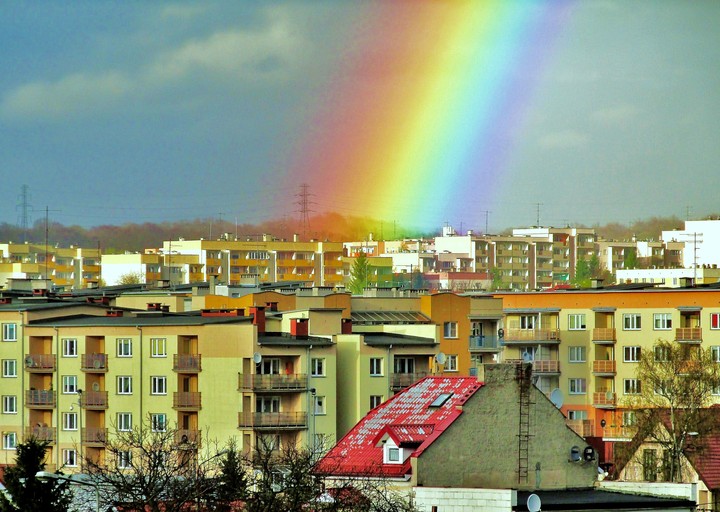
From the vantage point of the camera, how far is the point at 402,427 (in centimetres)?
4769

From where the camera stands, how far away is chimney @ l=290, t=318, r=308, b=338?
71.9m

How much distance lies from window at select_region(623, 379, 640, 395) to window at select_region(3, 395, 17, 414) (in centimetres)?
3122

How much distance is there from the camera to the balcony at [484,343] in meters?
87.8

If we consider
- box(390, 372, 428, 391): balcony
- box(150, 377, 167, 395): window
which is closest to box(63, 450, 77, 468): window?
box(150, 377, 167, 395): window

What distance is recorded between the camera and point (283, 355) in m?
69.0

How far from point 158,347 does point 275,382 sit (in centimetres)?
572

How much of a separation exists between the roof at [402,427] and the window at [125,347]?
21159 mm

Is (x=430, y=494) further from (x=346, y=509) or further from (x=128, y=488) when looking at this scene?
(x=128, y=488)

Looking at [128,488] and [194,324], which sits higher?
[194,324]

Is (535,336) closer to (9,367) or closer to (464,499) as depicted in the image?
(9,367)

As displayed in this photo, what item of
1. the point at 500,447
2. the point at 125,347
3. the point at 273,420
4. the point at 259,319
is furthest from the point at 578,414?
the point at 500,447

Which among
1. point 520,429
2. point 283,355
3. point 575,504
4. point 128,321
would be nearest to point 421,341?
point 283,355

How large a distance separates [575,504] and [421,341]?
32448 millimetres

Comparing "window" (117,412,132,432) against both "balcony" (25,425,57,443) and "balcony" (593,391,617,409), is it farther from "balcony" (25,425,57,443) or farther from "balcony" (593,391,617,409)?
"balcony" (593,391,617,409)
